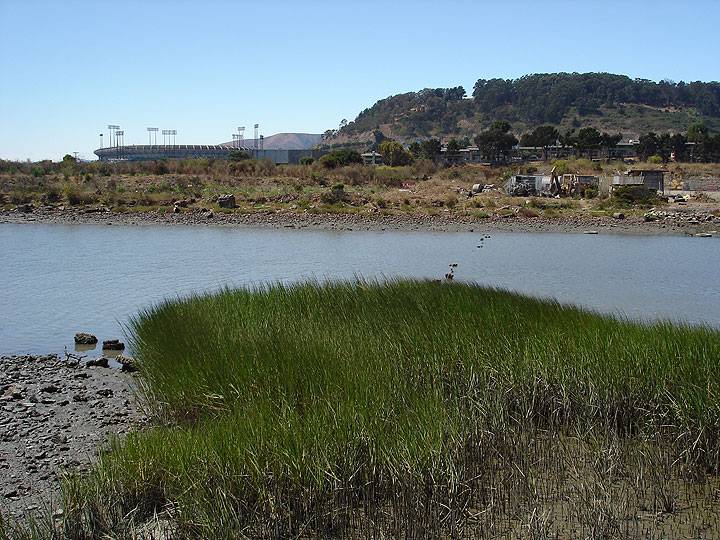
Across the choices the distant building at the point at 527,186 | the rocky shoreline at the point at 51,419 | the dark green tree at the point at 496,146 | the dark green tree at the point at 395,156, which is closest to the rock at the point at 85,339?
the rocky shoreline at the point at 51,419

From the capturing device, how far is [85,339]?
14.2 metres

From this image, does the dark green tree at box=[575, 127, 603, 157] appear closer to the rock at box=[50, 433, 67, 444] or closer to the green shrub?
the green shrub

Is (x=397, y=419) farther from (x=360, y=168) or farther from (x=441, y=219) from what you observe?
(x=360, y=168)

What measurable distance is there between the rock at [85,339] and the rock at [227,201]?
3262 cm

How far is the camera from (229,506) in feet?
19.0

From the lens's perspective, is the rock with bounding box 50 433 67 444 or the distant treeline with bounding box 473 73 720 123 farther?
the distant treeline with bounding box 473 73 720 123

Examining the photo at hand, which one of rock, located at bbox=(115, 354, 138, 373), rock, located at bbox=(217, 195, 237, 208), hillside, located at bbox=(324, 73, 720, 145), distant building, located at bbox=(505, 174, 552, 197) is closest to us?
rock, located at bbox=(115, 354, 138, 373)

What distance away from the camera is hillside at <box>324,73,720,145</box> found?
471 ft

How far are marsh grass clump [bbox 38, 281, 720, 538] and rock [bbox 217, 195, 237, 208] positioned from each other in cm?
3604

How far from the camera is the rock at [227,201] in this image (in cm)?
4656

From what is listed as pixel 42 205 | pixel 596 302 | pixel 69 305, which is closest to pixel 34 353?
pixel 69 305

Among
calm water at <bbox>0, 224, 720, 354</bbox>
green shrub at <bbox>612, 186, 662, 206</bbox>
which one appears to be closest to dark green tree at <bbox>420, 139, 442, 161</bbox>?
green shrub at <bbox>612, 186, 662, 206</bbox>

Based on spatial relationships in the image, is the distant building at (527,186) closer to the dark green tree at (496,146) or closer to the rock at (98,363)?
the dark green tree at (496,146)

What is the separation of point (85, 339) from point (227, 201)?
1302 inches
